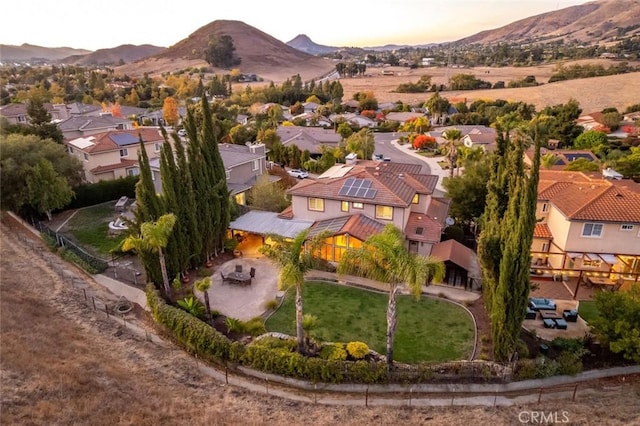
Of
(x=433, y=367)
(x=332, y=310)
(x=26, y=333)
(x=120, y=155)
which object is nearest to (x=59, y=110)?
(x=120, y=155)

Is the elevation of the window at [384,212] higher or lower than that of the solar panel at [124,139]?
→ lower

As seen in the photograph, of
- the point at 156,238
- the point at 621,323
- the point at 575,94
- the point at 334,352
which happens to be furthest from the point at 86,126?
the point at 575,94

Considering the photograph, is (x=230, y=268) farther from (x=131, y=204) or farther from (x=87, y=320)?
(x=131, y=204)

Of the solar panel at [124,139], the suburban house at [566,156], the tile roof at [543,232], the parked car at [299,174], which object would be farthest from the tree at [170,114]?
the tile roof at [543,232]

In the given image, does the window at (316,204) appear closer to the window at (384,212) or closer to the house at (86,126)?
the window at (384,212)

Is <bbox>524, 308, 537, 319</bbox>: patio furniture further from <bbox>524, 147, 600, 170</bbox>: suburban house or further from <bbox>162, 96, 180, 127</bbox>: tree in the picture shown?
<bbox>162, 96, 180, 127</bbox>: tree

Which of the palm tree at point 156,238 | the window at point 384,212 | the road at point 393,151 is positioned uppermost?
the palm tree at point 156,238

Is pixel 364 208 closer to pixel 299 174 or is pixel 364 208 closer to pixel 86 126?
pixel 299 174

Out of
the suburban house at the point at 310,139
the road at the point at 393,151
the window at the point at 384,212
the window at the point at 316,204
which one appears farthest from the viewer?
the suburban house at the point at 310,139
